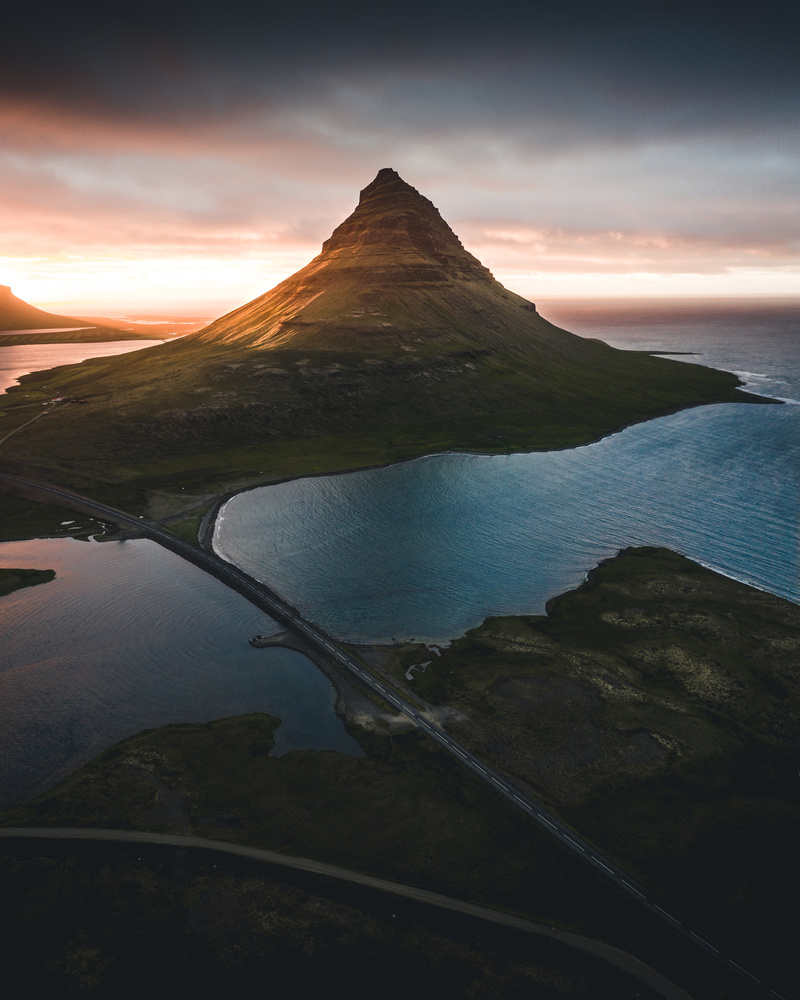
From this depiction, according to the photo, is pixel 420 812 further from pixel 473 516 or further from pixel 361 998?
pixel 473 516

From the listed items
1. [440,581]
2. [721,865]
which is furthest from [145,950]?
[440,581]

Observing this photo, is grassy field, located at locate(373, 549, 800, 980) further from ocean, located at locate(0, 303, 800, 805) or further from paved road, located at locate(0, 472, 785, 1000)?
ocean, located at locate(0, 303, 800, 805)

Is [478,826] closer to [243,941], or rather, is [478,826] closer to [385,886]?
[385,886]

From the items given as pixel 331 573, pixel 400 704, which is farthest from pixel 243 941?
pixel 331 573

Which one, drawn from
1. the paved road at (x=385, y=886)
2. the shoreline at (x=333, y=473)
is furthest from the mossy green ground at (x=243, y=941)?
the shoreline at (x=333, y=473)

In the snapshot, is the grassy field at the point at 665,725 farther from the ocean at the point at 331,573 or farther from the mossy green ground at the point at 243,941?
the mossy green ground at the point at 243,941
